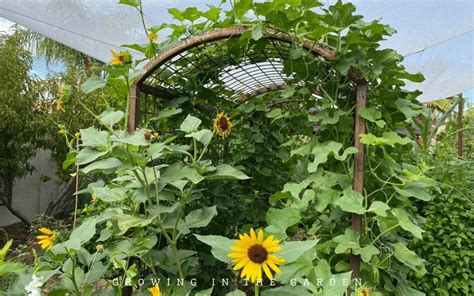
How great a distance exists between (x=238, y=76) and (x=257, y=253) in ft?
4.52

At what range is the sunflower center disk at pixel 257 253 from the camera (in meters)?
0.70

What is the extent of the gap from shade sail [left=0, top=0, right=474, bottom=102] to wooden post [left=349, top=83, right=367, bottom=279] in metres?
0.53

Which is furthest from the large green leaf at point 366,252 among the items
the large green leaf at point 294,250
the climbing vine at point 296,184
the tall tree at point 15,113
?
the tall tree at point 15,113

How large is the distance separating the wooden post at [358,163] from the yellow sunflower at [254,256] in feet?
1.43

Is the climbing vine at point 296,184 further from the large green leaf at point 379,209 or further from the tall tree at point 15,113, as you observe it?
the tall tree at point 15,113

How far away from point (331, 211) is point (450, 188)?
1.39 meters

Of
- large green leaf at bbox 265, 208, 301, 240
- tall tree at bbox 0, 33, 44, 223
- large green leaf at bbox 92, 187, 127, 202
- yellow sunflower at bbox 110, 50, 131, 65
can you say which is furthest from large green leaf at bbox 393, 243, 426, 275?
tall tree at bbox 0, 33, 44, 223

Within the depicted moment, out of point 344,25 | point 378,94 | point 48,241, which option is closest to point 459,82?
point 378,94

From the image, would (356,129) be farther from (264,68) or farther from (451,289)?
(451,289)

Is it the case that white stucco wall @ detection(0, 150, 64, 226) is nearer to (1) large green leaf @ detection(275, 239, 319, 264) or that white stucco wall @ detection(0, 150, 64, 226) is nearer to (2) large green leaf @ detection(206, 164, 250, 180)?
(2) large green leaf @ detection(206, 164, 250, 180)

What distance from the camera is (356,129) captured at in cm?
110

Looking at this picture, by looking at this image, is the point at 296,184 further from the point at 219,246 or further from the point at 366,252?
the point at 219,246

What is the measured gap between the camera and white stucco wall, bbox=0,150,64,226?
18.5ft

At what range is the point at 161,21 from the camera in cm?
188
